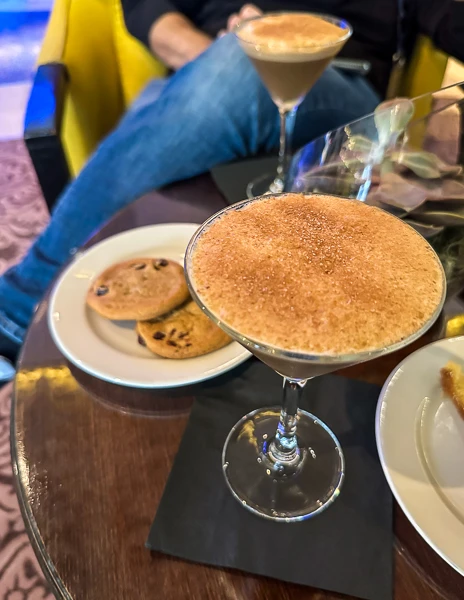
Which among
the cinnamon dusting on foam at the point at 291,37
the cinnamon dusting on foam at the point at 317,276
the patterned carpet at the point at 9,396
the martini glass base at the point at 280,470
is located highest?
the cinnamon dusting on foam at the point at 291,37

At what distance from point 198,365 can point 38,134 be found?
0.73 metres

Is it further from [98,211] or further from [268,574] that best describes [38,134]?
[268,574]

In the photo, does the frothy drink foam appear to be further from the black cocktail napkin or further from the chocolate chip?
the black cocktail napkin

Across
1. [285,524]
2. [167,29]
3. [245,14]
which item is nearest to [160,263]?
[285,524]

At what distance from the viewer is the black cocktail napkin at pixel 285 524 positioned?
45cm

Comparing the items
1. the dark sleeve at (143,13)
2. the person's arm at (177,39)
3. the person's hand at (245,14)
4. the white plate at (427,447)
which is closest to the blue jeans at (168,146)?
the person's hand at (245,14)

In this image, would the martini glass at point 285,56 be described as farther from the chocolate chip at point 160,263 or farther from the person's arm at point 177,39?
the person's arm at point 177,39

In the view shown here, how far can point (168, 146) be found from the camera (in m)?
0.97

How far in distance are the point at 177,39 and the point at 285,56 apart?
0.70m

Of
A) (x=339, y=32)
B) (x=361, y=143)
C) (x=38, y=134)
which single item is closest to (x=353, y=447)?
(x=361, y=143)

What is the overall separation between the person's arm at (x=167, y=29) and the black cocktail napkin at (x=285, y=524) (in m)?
1.13

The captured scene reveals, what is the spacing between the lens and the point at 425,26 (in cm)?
133

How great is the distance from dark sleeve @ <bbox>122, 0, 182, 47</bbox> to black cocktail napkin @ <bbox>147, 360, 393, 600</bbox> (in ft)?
4.15

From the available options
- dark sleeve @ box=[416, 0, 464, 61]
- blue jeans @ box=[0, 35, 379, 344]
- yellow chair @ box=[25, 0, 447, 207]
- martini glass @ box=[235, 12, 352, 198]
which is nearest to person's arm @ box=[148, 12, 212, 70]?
yellow chair @ box=[25, 0, 447, 207]
